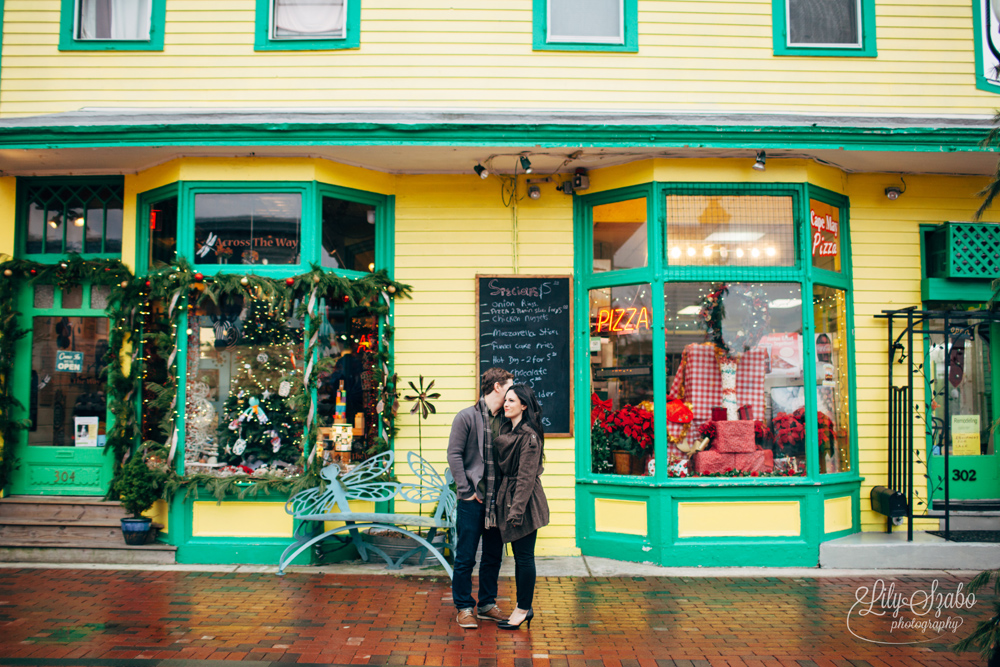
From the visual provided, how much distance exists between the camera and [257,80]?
7.01m

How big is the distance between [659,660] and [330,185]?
5174 millimetres

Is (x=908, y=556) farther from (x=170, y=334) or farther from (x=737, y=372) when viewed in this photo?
(x=170, y=334)

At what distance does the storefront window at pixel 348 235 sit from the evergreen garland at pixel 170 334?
1.00ft

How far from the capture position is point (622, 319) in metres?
6.94

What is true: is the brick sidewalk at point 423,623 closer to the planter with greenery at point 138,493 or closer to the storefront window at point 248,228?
the planter with greenery at point 138,493

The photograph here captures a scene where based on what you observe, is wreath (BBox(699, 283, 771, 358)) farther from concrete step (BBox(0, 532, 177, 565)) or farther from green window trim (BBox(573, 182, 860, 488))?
concrete step (BBox(0, 532, 177, 565))

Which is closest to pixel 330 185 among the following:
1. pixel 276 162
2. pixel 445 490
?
pixel 276 162

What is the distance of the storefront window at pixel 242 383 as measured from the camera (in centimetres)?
667

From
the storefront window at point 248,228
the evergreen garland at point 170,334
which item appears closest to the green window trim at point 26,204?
the evergreen garland at point 170,334

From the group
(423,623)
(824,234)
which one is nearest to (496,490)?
(423,623)

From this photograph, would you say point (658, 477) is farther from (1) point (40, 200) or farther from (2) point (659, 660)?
(1) point (40, 200)

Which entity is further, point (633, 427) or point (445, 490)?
point (633, 427)

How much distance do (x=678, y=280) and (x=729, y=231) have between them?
73 cm

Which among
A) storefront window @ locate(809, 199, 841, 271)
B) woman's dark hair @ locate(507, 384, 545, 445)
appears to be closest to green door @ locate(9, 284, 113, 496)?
woman's dark hair @ locate(507, 384, 545, 445)
